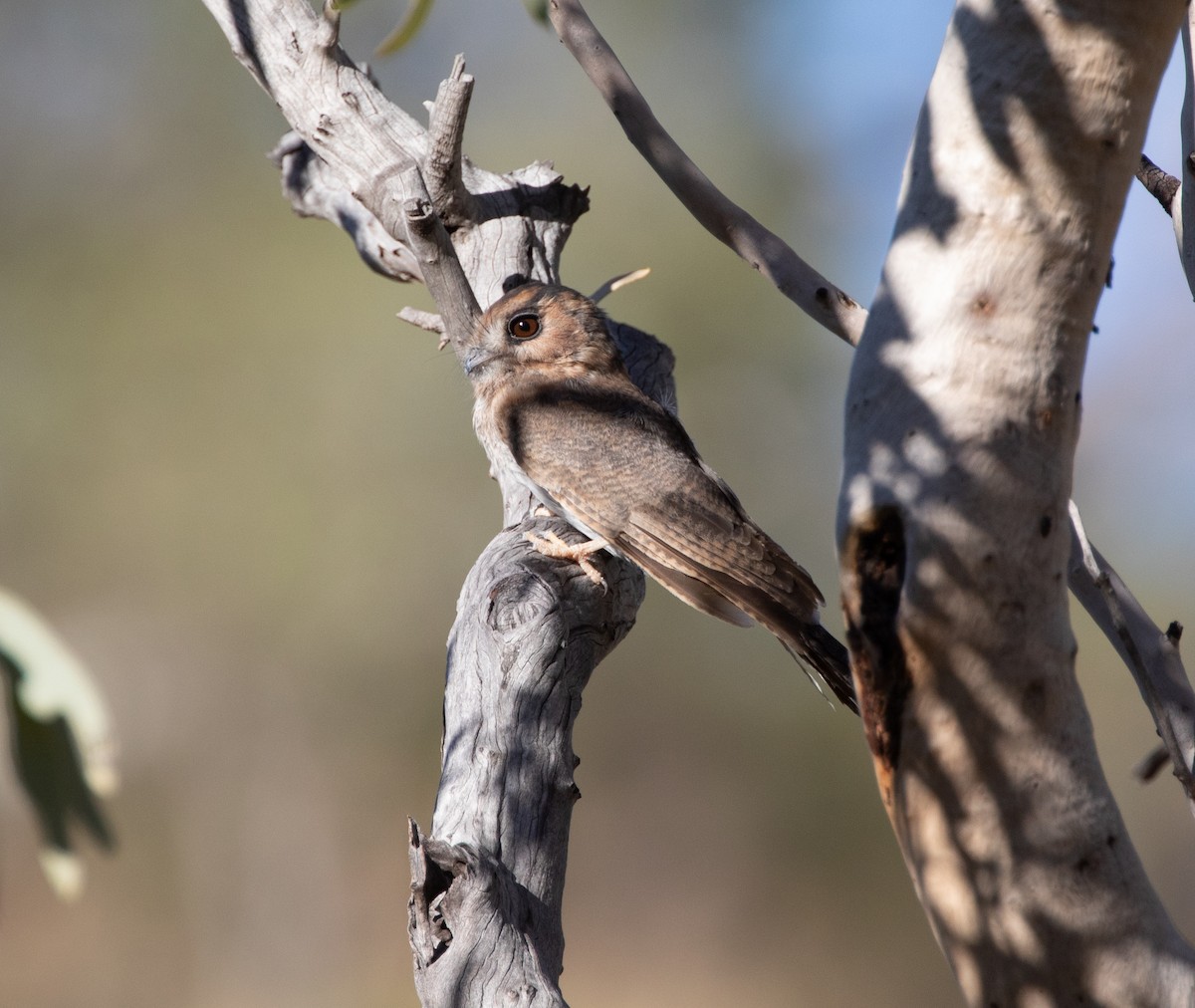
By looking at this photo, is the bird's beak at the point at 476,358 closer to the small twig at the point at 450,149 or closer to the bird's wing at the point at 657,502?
the bird's wing at the point at 657,502

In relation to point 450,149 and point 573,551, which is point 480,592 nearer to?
point 573,551

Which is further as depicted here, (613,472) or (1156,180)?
(613,472)

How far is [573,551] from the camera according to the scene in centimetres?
306

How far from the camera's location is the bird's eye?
3.94 m

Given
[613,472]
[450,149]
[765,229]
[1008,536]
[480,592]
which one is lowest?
[1008,536]

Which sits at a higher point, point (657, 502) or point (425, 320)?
point (425, 320)

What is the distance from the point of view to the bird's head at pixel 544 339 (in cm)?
388

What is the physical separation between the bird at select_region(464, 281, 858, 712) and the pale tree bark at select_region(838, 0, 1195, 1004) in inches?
64.7

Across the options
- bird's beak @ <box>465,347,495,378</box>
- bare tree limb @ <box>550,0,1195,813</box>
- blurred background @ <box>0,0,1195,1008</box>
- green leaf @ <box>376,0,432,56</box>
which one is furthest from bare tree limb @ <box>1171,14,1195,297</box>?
blurred background @ <box>0,0,1195,1008</box>

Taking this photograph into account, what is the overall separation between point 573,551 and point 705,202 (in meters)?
1.03

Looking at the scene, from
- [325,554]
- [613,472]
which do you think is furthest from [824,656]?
[325,554]

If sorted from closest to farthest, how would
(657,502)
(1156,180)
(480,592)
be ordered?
(1156,180) → (480,592) → (657,502)

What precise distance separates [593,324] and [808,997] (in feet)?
32.6

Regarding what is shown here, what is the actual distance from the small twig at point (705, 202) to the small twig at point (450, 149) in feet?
0.93
